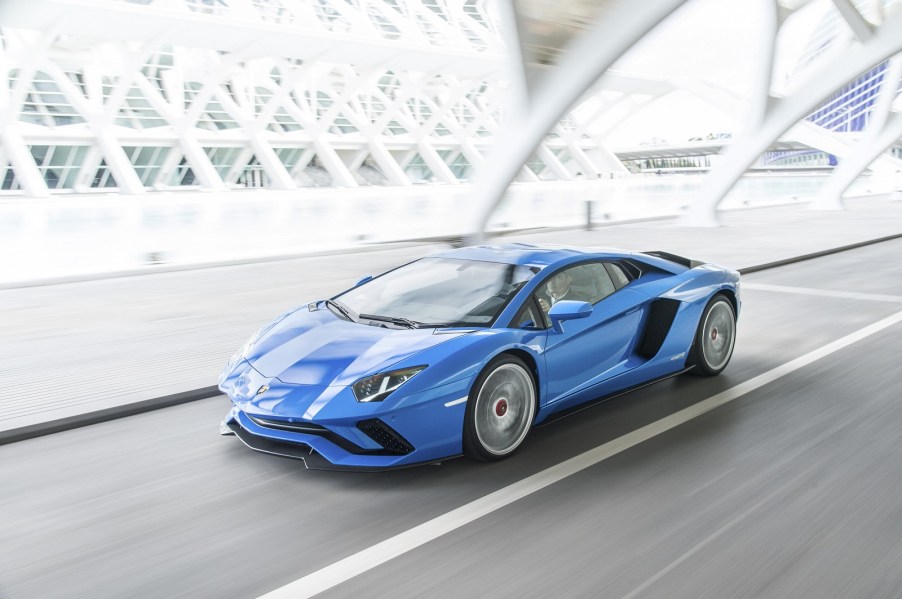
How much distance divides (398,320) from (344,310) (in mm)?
562

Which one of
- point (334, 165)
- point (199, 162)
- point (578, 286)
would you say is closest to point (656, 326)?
point (578, 286)

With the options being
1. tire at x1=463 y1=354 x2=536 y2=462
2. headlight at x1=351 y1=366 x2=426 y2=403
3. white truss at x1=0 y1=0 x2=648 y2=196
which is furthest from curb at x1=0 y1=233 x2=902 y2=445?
white truss at x1=0 y1=0 x2=648 y2=196

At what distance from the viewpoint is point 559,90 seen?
48.7ft

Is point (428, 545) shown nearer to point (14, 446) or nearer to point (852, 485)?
point (852, 485)

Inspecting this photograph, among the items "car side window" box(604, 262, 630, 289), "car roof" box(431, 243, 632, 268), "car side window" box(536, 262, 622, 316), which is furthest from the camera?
"car side window" box(604, 262, 630, 289)

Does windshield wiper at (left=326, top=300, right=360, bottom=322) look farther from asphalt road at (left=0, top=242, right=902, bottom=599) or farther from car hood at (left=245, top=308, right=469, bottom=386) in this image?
asphalt road at (left=0, top=242, right=902, bottom=599)

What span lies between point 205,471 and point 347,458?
0.87 meters

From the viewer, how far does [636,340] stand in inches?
215

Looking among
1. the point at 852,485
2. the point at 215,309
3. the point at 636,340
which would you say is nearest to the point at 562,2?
the point at 215,309

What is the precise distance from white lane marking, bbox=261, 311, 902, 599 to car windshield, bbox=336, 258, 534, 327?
914 mm

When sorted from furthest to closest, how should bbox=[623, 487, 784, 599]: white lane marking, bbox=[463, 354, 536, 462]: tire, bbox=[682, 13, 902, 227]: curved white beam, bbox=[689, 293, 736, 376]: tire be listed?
1. bbox=[682, 13, 902, 227]: curved white beam
2. bbox=[689, 293, 736, 376]: tire
3. bbox=[463, 354, 536, 462]: tire
4. bbox=[623, 487, 784, 599]: white lane marking

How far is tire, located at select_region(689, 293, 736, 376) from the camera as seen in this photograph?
6.12 meters

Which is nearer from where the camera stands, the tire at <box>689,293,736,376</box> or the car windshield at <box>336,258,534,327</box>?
the car windshield at <box>336,258,534,327</box>

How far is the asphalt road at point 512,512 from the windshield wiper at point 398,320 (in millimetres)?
781
